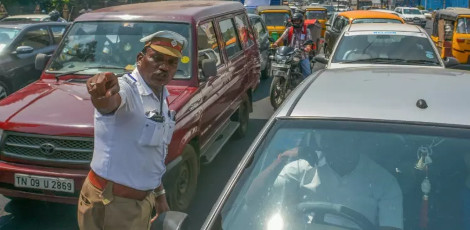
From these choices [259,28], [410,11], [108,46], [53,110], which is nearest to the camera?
[53,110]

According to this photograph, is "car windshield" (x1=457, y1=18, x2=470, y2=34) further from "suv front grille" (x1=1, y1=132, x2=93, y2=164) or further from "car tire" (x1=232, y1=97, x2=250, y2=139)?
"suv front grille" (x1=1, y1=132, x2=93, y2=164)

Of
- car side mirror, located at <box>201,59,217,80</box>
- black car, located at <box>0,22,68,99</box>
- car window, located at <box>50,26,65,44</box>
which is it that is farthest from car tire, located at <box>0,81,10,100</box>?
car side mirror, located at <box>201,59,217,80</box>

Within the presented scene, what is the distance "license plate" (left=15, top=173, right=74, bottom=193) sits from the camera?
408cm

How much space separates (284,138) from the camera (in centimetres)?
264

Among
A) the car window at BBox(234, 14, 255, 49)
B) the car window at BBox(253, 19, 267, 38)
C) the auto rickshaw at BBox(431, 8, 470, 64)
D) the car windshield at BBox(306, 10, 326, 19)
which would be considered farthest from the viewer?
the car windshield at BBox(306, 10, 326, 19)

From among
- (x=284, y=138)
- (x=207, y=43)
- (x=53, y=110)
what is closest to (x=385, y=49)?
(x=207, y=43)

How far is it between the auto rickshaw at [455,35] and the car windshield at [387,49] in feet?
28.5

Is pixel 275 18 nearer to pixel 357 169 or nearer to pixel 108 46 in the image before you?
Result: pixel 108 46

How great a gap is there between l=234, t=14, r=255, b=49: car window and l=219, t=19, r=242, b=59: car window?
0.70ft

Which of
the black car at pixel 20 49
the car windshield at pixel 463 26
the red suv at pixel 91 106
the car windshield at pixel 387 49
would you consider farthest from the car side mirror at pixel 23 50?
the car windshield at pixel 463 26

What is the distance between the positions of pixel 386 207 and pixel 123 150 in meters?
1.29

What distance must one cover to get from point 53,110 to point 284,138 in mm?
2429

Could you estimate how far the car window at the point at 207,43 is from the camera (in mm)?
5508

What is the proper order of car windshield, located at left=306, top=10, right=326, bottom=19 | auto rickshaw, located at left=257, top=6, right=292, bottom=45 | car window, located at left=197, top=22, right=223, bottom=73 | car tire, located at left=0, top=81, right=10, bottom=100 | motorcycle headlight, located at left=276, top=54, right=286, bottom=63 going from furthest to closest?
car windshield, located at left=306, top=10, right=326, bottom=19
auto rickshaw, located at left=257, top=6, right=292, bottom=45
motorcycle headlight, located at left=276, top=54, right=286, bottom=63
car tire, located at left=0, top=81, right=10, bottom=100
car window, located at left=197, top=22, right=223, bottom=73
